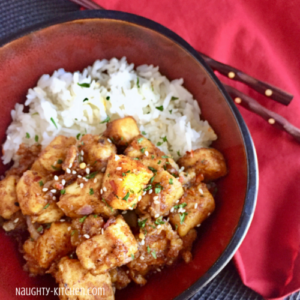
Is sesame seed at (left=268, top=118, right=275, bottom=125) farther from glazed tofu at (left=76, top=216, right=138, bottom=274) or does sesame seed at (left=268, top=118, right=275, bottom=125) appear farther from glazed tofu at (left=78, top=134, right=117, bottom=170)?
glazed tofu at (left=76, top=216, right=138, bottom=274)

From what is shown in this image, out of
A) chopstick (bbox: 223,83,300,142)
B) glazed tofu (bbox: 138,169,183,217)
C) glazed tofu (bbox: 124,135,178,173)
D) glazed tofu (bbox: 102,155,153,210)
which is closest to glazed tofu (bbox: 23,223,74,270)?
glazed tofu (bbox: 102,155,153,210)

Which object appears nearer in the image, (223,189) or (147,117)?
(223,189)

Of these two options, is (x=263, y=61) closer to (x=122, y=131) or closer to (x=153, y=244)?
(x=122, y=131)

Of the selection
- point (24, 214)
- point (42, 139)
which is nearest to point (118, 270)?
point (24, 214)

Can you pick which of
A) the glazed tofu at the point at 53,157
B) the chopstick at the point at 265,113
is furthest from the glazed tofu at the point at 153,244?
the chopstick at the point at 265,113

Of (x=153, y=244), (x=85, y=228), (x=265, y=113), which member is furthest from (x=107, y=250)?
(x=265, y=113)

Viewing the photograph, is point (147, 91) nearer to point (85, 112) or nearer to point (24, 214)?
point (85, 112)
